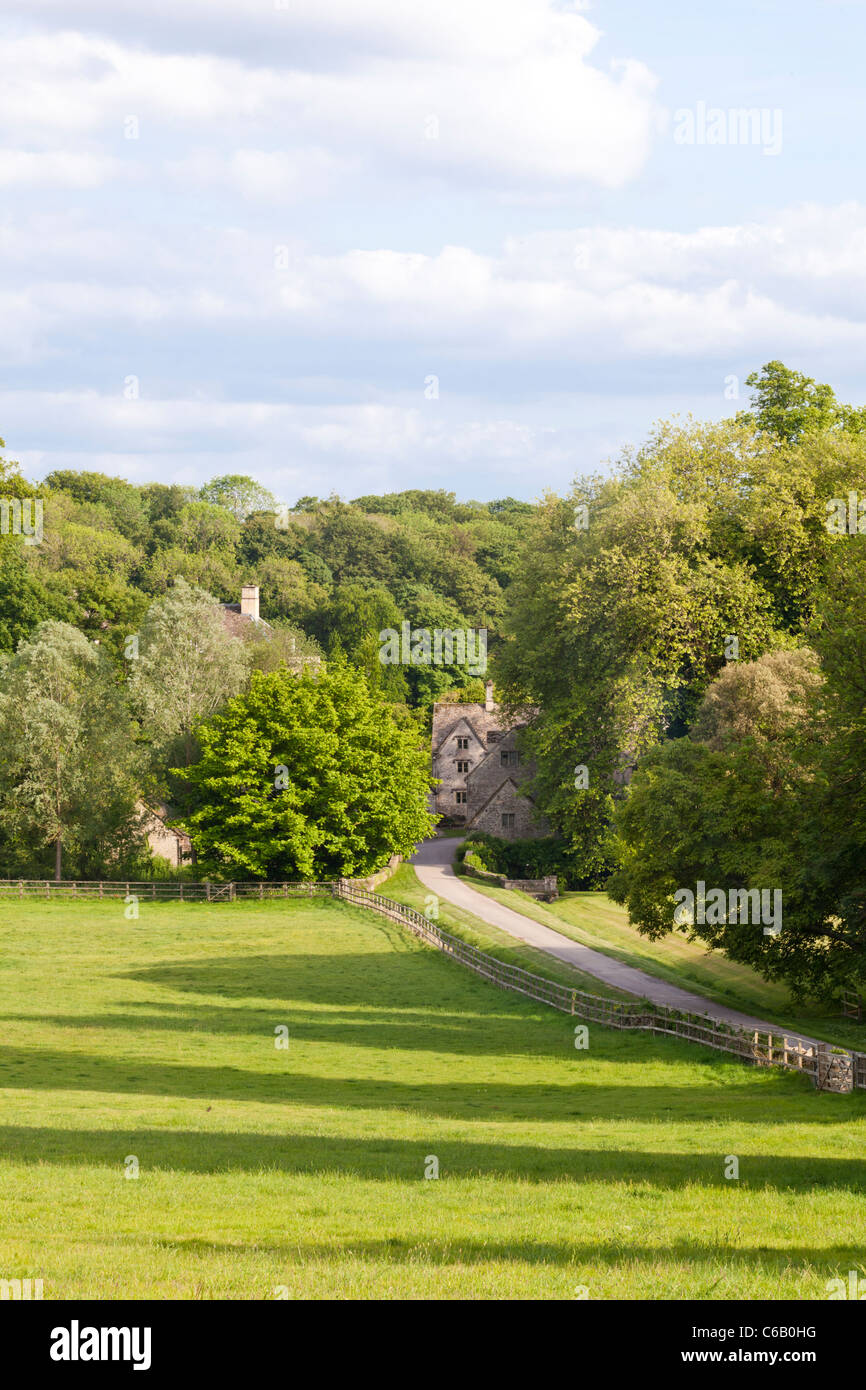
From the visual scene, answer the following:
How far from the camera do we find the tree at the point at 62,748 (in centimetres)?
6631

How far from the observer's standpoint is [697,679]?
2147 inches

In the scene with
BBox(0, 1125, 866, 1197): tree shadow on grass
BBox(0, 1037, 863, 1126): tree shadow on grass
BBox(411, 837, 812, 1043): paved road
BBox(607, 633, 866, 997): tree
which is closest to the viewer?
BBox(0, 1125, 866, 1197): tree shadow on grass

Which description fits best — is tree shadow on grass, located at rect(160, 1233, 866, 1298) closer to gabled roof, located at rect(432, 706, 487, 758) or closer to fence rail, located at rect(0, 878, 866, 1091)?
fence rail, located at rect(0, 878, 866, 1091)

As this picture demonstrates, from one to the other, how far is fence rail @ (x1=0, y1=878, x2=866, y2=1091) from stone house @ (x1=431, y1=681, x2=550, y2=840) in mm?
16601

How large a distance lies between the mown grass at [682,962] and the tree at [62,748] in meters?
20.1

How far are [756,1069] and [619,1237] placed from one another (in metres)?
15.5

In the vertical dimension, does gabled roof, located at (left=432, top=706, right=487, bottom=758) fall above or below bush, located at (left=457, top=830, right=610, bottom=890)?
above

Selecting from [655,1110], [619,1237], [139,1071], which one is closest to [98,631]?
[139,1071]

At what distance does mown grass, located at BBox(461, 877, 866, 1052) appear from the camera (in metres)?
35.7

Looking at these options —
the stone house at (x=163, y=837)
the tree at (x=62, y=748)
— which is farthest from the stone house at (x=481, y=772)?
the tree at (x=62, y=748)

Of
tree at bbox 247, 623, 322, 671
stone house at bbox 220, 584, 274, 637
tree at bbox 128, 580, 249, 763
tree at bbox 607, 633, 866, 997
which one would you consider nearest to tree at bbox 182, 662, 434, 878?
tree at bbox 128, 580, 249, 763

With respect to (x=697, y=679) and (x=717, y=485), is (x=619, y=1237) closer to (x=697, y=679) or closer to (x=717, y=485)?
(x=697, y=679)

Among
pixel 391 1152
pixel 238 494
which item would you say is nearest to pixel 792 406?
pixel 391 1152
